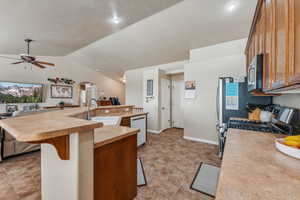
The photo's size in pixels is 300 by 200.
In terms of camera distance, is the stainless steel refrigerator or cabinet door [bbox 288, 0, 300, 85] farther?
the stainless steel refrigerator

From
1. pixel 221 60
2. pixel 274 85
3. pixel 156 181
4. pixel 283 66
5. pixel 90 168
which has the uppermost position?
pixel 221 60

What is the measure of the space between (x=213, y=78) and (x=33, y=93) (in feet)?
21.2

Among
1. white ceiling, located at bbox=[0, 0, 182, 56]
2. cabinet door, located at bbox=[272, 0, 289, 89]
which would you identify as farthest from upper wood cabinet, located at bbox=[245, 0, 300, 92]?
white ceiling, located at bbox=[0, 0, 182, 56]

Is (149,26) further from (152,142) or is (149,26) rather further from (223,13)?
(152,142)

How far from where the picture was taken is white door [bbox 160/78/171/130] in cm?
485

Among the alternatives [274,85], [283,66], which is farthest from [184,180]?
[283,66]

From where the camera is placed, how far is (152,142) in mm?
3664

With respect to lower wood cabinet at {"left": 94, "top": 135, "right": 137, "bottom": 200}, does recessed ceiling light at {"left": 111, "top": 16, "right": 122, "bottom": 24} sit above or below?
above

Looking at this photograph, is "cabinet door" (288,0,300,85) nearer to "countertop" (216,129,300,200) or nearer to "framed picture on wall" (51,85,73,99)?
"countertop" (216,129,300,200)

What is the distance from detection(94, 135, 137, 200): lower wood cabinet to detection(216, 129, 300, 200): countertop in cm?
91

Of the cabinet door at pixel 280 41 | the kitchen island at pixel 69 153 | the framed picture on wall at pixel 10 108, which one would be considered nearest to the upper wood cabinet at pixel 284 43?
the cabinet door at pixel 280 41

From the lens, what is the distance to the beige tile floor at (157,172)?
1.69 m

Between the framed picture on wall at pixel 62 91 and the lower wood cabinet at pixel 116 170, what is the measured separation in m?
5.95

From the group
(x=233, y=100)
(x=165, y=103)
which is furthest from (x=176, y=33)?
(x=165, y=103)
